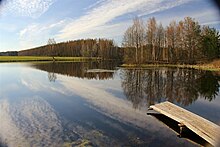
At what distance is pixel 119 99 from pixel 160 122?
2.33 meters

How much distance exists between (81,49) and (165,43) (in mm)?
27970

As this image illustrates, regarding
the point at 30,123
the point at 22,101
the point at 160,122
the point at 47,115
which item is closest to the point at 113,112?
the point at 160,122

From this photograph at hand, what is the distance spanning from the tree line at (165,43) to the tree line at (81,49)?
499 inches

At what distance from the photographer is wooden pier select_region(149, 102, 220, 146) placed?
3574 mm

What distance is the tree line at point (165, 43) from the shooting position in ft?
71.3

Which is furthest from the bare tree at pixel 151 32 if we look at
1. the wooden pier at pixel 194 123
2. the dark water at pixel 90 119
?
the wooden pier at pixel 194 123

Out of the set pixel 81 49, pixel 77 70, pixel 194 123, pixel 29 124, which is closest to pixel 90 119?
pixel 29 124

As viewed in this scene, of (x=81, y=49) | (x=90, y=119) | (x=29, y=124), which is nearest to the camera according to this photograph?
(x=29, y=124)

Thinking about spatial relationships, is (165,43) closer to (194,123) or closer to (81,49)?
(194,123)

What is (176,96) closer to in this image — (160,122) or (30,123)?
(160,122)

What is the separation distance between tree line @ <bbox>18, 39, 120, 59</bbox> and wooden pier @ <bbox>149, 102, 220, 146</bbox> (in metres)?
33.5

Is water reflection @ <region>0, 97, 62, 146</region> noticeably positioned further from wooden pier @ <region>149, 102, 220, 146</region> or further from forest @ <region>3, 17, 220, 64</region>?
forest @ <region>3, 17, 220, 64</region>

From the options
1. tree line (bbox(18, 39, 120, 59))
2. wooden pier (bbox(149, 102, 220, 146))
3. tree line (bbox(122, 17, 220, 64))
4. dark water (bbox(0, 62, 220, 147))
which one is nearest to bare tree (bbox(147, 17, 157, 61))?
tree line (bbox(122, 17, 220, 64))

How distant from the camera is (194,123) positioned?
4.20m
